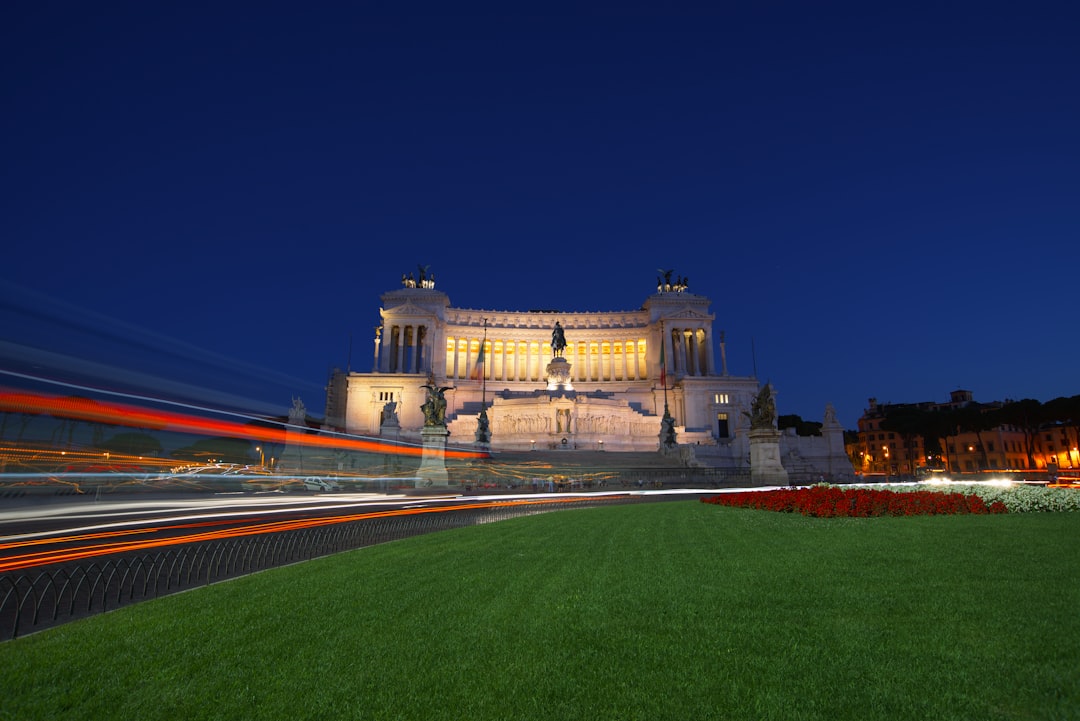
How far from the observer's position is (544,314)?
12031 centimetres

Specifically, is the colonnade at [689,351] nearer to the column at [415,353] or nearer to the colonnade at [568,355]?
the colonnade at [568,355]

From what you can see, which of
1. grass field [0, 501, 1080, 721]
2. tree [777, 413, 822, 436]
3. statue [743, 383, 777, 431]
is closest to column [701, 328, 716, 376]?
tree [777, 413, 822, 436]

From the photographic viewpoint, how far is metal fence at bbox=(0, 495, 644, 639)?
888cm

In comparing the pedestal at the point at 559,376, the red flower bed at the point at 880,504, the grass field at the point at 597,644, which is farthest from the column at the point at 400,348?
the grass field at the point at 597,644

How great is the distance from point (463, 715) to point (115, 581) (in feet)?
32.1

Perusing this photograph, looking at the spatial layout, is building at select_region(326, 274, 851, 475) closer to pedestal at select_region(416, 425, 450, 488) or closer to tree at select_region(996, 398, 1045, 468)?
pedestal at select_region(416, 425, 450, 488)

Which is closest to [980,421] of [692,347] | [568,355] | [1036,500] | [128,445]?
[692,347]

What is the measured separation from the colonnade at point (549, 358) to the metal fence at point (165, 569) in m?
94.2

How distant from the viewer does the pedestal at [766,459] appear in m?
39.0

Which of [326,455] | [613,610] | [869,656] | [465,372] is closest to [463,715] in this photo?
[613,610]

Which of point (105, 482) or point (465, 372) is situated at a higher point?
point (465, 372)

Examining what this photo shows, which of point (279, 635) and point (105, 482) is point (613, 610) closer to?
point (279, 635)

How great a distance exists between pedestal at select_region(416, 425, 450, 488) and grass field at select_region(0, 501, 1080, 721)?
30524mm

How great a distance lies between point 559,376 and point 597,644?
80.7 metres
